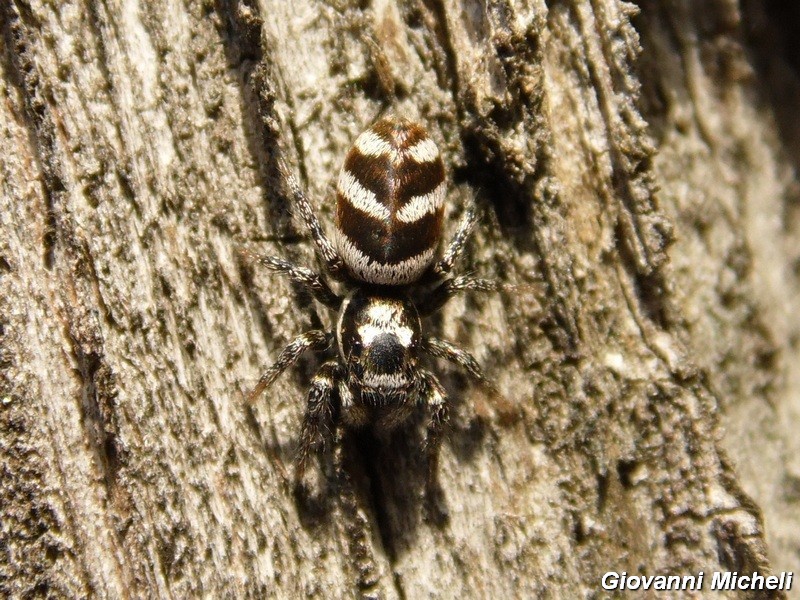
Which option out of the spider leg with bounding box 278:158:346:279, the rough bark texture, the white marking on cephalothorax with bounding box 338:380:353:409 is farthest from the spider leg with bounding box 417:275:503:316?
the white marking on cephalothorax with bounding box 338:380:353:409

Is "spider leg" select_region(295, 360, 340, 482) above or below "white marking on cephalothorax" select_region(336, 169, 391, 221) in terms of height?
below

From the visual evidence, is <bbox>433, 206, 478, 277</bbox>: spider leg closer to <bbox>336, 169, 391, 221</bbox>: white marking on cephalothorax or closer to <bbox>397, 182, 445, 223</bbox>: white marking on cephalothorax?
<bbox>397, 182, 445, 223</bbox>: white marking on cephalothorax

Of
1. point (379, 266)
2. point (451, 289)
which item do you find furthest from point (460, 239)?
point (379, 266)

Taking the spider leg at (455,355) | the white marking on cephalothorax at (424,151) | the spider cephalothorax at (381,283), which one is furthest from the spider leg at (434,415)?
the white marking on cephalothorax at (424,151)

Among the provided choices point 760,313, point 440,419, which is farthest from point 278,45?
point 760,313

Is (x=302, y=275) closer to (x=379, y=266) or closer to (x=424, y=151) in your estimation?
(x=379, y=266)

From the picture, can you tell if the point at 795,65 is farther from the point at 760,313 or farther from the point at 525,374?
the point at 525,374

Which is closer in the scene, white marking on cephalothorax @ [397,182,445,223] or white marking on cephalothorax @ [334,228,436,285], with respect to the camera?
white marking on cephalothorax @ [397,182,445,223]

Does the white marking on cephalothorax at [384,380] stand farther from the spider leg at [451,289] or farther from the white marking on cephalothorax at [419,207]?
the white marking on cephalothorax at [419,207]
